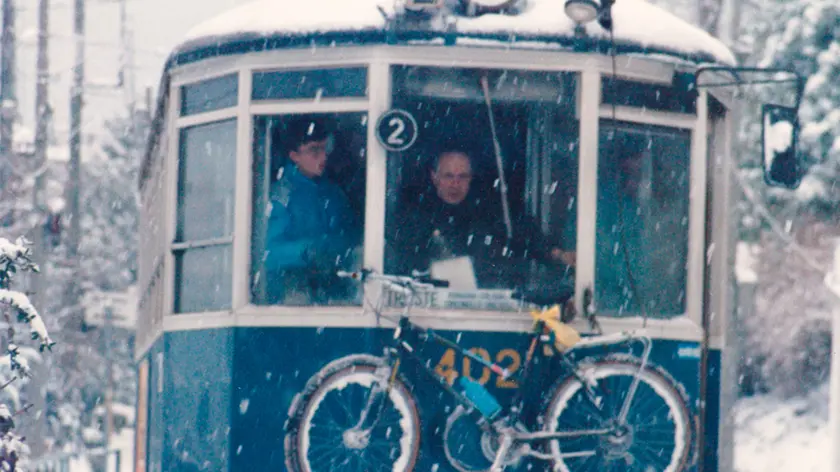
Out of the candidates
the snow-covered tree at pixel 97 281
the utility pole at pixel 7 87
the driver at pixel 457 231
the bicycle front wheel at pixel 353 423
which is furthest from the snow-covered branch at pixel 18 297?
the snow-covered tree at pixel 97 281

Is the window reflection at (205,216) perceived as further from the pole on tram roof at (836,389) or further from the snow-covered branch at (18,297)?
the pole on tram roof at (836,389)

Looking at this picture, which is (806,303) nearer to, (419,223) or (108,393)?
(108,393)

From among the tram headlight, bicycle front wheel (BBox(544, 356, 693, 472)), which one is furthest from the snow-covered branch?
the tram headlight

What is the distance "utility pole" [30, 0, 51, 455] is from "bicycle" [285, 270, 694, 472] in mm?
9391

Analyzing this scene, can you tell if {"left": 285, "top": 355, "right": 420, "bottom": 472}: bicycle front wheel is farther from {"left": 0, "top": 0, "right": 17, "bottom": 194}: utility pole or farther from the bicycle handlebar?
{"left": 0, "top": 0, "right": 17, "bottom": 194}: utility pole

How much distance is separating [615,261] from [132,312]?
34196 mm

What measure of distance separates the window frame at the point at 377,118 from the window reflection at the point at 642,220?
0.28 ft

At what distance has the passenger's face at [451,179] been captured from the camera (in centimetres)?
838

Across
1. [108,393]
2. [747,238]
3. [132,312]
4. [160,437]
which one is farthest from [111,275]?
[160,437]

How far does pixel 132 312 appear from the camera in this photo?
4172 cm

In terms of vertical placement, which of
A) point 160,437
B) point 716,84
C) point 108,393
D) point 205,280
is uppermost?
point 716,84

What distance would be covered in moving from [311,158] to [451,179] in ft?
2.27

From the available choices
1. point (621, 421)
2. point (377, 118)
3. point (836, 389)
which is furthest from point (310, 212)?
point (836, 389)

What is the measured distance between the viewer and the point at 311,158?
8.37m
